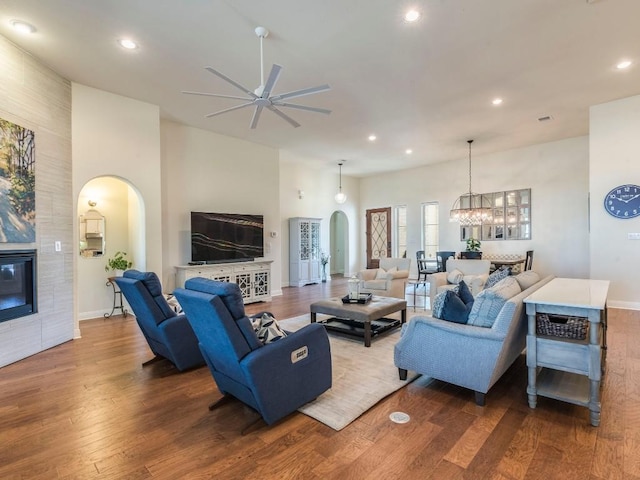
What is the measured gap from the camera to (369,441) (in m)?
2.14

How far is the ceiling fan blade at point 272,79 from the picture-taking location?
282 centimetres

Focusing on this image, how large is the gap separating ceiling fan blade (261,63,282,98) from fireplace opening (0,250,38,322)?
3206 millimetres

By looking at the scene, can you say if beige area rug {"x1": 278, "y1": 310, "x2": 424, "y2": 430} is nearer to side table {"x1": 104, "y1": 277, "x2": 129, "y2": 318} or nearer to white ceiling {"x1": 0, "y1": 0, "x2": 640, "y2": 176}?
white ceiling {"x1": 0, "y1": 0, "x2": 640, "y2": 176}

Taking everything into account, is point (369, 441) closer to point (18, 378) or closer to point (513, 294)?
point (513, 294)

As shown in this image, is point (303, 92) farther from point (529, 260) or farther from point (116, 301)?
point (529, 260)

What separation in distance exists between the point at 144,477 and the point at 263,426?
75 centimetres

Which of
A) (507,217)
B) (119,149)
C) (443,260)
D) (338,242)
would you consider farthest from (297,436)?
(338,242)

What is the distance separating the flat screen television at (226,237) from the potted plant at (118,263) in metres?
1.05

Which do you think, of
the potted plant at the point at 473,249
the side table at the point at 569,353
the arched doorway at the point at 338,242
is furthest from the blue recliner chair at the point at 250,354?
the arched doorway at the point at 338,242

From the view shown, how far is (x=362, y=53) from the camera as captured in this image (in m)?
3.75

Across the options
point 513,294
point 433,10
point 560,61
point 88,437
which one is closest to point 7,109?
point 88,437

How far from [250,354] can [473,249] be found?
23.6 ft

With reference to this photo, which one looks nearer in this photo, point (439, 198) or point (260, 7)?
point (260, 7)

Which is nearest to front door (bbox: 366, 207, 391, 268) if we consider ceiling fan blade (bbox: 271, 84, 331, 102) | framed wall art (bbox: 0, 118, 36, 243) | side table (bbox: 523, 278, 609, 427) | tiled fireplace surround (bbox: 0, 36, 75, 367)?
ceiling fan blade (bbox: 271, 84, 331, 102)
